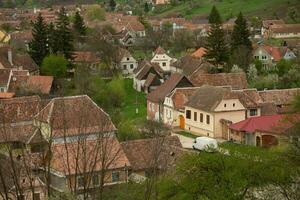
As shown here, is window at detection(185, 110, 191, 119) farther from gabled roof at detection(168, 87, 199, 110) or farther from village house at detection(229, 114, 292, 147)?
village house at detection(229, 114, 292, 147)

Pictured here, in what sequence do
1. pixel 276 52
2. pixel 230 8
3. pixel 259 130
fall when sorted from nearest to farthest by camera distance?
pixel 259 130 < pixel 276 52 < pixel 230 8

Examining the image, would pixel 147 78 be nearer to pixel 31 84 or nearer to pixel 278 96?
pixel 31 84

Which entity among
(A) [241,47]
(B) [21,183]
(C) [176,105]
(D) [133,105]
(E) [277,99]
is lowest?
(D) [133,105]

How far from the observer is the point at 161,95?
1746 inches

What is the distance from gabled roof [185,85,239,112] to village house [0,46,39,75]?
1497cm

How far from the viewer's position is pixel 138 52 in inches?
2958

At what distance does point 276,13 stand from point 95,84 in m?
64.8

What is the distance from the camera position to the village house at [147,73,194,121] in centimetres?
4369

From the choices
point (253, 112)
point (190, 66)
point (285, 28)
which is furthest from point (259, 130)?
point (285, 28)

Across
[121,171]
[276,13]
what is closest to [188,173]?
[121,171]

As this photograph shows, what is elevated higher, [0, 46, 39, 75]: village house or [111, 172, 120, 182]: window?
[0, 46, 39, 75]: village house

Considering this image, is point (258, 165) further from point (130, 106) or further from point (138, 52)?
point (138, 52)

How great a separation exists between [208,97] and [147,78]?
12.4 m

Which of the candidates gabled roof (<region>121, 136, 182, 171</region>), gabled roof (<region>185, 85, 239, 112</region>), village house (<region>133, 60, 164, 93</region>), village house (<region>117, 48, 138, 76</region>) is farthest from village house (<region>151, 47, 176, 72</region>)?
gabled roof (<region>121, 136, 182, 171</region>)
